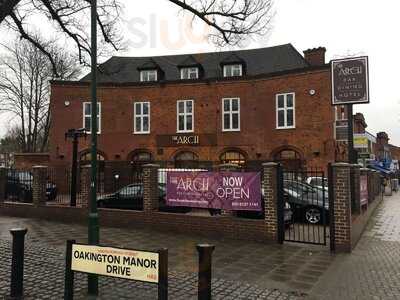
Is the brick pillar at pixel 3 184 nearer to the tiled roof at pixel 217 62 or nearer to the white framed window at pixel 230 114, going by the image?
the tiled roof at pixel 217 62

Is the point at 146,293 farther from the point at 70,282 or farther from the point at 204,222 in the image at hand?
the point at 204,222

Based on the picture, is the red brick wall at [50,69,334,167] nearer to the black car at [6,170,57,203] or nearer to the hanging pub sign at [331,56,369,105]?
the black car at [6,170,57,203]

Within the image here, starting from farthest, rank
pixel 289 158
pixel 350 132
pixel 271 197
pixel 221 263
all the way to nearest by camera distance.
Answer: pixel 289 158, pixel 350 132, pixel 271 197, pixel 221 263

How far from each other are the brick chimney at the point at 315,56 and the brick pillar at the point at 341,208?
21.9 m

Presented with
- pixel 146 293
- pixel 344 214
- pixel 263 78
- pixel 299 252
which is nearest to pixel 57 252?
pixel 146 293

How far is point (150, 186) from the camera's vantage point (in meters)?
13.2

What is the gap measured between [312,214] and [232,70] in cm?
1866

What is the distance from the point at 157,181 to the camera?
1330 centimetres

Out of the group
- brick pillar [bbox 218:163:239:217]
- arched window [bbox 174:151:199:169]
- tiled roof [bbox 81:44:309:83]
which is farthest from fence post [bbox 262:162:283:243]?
tiled roof [bbox 81:44:309:83]

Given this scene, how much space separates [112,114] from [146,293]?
25.7 metres

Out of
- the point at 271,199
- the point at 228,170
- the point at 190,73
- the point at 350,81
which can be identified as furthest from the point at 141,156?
the point at 271,199

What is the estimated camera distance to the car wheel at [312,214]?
14.2m

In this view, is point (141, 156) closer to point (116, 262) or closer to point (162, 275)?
point (116, 262)

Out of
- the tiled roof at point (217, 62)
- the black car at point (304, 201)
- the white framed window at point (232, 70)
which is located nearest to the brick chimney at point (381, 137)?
the tiled roof at point (217, 62)
